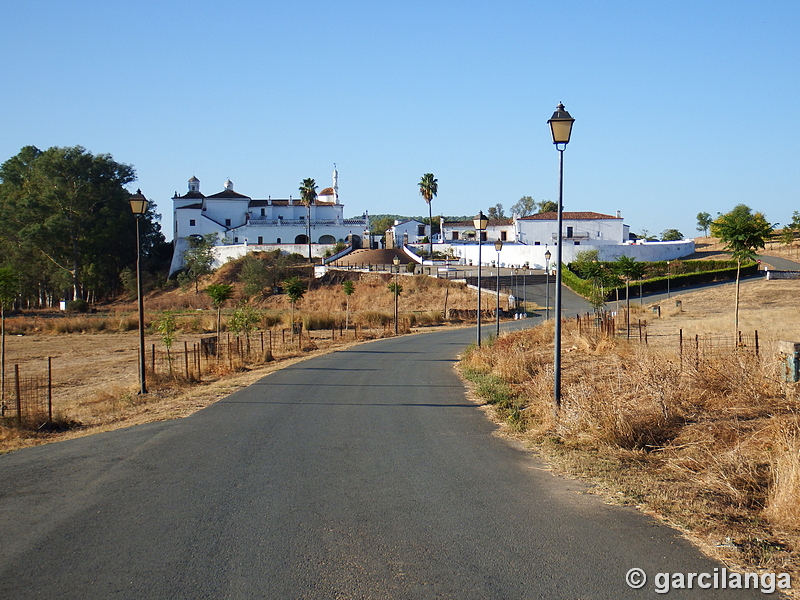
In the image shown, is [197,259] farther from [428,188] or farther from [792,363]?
[792,363]

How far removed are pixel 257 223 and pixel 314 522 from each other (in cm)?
9037

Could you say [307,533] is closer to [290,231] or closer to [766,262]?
[766,262]

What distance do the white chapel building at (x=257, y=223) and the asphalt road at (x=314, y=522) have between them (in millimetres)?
80323

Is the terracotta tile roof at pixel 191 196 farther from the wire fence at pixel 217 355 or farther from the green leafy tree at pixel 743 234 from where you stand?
the green leafy tree at pixel 743 234

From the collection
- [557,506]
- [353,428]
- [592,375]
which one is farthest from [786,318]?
[557,506]

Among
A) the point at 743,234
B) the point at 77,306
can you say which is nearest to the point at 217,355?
the point at 743,234

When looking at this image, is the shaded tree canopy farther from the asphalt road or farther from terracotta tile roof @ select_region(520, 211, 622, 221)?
the asphalt road

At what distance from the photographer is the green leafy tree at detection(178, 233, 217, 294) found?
8044 cm

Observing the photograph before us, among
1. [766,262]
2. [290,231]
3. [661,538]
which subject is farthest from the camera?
[290,231]

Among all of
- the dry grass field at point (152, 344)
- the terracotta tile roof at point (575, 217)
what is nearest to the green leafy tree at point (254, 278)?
the dry grass field at point (152, 344)

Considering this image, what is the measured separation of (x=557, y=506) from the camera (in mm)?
7148

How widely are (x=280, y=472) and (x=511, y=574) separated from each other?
163 inches

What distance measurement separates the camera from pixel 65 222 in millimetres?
72625

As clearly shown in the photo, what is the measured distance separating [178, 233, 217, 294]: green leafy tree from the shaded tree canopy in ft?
25.0
